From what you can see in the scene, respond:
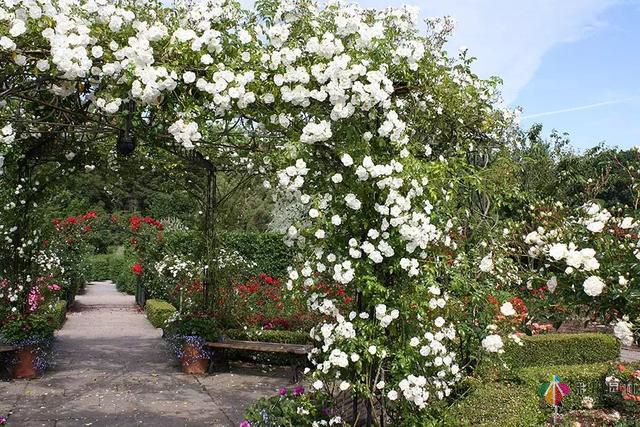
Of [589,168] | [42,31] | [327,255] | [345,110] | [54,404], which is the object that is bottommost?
[54,404]

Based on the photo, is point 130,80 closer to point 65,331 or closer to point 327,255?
point 327,255

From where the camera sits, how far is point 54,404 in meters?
5.68

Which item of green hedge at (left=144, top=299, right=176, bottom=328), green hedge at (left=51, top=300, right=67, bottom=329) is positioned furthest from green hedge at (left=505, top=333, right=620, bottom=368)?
green hedge at (left=51, top=300, right=67, bottom=329)

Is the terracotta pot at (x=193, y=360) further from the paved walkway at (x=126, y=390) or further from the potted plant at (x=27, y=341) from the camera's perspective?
the potted plant at (x=27, y=341)

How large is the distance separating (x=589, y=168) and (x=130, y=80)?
627 inches

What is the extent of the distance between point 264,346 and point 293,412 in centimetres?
296

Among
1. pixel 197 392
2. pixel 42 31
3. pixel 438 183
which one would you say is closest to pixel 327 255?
pixel 438 183

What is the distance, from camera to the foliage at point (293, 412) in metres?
3.89

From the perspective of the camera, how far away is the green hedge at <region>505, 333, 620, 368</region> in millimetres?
7746

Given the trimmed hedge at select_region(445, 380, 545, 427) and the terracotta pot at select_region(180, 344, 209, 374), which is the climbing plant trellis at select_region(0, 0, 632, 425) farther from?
the terracotta pot at select_region(180, 344, 209, 374)

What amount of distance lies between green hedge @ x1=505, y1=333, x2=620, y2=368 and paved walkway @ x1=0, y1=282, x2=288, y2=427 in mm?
3092

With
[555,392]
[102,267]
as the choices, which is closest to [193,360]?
[555,392]

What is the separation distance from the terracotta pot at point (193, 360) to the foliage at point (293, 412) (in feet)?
9.78

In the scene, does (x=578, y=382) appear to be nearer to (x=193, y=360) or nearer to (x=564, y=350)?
(x=564, y=350)
